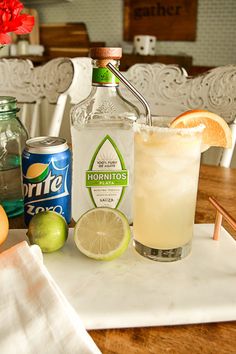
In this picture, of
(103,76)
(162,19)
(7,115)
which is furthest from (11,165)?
(162,19)

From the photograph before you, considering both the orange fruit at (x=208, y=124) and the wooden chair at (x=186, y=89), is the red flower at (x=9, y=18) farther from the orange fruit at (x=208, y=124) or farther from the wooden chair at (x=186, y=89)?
the wooden chair at (x=186, y=89)

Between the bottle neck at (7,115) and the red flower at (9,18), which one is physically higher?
the red flower at (9,18)

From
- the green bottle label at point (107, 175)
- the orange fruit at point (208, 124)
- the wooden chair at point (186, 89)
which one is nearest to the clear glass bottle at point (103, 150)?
the green bottle label at point (107, 175)

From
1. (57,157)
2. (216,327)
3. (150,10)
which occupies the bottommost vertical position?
(216,327)

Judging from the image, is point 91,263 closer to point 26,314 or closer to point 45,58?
point 26,314

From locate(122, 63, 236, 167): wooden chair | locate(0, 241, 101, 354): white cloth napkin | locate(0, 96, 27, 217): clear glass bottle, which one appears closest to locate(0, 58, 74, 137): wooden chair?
locate(122, 63, 236, 167): wooden chair

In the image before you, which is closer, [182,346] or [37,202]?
[182,346]

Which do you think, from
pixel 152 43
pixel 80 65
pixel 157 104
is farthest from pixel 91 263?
A: pixel 152 43
